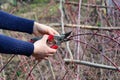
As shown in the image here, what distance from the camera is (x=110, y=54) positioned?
318 centimetres

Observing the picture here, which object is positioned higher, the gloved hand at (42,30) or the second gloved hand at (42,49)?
the gloved hand at (42,30)

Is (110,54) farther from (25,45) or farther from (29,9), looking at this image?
(29,9)

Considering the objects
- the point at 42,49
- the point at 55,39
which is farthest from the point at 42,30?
the point at 42,49

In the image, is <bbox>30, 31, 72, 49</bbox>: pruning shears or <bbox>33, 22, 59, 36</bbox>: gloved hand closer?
<bbox>30, 31, 72, 49</bbox>: pruning shears

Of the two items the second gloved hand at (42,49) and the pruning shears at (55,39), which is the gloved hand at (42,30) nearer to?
the pruning shears at (55,39)

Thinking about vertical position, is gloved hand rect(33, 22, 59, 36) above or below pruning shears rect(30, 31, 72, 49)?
above

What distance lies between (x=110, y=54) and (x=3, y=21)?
4.90 feet

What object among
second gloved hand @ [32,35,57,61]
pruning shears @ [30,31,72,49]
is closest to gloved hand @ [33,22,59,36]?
pruning shears @ [30,31,72,49]

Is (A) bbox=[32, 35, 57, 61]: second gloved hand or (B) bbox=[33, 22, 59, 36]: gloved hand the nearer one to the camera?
(A) bbox=[32, 35, 57, 61]: second gloved hand

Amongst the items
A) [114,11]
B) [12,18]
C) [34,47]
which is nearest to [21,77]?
[114,11]

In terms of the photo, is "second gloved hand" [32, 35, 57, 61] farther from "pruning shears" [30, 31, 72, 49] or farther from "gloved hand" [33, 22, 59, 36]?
"gloved hand" [33, 22, 59, 36]

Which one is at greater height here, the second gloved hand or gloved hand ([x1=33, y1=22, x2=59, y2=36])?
gloved hand ([x1=33, y1=22, x2=59, y2=36])

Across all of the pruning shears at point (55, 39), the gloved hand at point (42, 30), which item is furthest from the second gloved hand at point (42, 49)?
the gloved hand at point (42, 30)

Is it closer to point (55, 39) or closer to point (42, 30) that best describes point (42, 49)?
point (55, 39)
